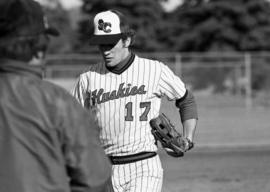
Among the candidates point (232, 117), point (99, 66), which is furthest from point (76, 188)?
point (232, 117)

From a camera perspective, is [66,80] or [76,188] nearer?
[76,188]

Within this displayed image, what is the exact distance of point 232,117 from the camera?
2559cm

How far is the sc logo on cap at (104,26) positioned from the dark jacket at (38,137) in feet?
8.68

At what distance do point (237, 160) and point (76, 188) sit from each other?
11340mm

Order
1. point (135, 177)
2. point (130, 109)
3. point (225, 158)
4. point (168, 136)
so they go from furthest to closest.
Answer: point (225, 158) → point (168, 136) → point (130, 109) → point (135, 177)

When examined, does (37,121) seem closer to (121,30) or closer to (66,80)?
(121,30)

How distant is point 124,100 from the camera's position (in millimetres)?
5434

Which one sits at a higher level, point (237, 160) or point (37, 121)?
point (37, 121)

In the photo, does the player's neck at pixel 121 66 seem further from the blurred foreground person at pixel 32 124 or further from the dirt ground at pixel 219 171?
the dirt ground at pixel 219 171

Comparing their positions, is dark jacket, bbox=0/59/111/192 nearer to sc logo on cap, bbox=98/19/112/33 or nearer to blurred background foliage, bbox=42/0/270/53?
sc logo on cap, bbox=98/19/112/33

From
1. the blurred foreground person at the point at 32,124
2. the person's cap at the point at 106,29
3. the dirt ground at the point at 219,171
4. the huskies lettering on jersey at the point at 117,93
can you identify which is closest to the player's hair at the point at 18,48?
the blurred foreground person at the point at 32,124

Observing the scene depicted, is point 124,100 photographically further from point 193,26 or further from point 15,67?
point 193,26

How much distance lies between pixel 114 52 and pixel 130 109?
A: 0.44 meters

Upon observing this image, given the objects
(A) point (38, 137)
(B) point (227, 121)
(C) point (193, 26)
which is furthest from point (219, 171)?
(C) point (193, 26)
